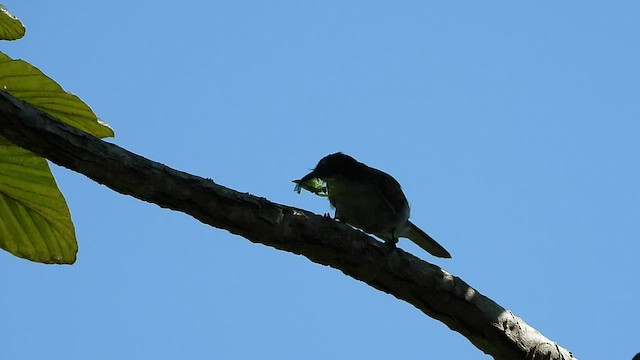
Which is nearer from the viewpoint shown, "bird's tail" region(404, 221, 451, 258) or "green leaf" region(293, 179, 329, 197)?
"green leaf" region(293, 179, 329, 197)

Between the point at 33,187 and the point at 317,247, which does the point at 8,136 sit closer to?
the point at 33,187

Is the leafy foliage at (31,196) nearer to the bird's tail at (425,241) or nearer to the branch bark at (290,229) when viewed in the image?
the branch bark at (290,229)

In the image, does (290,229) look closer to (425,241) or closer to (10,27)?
(10,27)

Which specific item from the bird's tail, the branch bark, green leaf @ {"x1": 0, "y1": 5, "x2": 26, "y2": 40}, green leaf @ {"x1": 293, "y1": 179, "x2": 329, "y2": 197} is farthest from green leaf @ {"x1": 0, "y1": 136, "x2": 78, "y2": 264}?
the bird's tail

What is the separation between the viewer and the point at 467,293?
303cm

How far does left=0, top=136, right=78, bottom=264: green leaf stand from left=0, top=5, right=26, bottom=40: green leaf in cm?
53

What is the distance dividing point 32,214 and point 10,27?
2.58 feet

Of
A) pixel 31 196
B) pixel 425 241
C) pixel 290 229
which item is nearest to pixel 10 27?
pixel 31 196

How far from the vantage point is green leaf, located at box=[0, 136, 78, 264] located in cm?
273

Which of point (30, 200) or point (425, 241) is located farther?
point (425, 241)

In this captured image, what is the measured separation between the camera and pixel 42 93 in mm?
2793

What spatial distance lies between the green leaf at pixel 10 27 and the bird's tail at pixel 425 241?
10.0 ft

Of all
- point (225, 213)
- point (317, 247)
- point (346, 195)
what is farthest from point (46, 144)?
point (346, 195)

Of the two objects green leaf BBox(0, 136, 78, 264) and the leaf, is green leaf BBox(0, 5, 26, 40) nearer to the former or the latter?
the leaf
